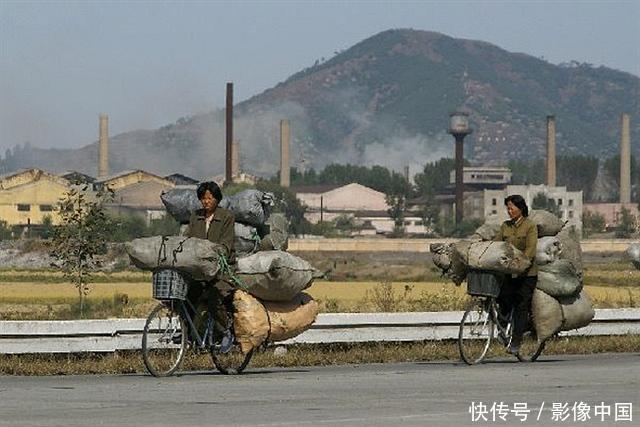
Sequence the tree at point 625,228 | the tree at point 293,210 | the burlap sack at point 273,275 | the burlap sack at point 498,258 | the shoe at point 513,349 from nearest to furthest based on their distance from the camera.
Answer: the burlap sack at point 273,275 < the burlap sack at point 498,258 < the shoe at point 513,349 < the tree at point 625,228 < the tree at point 293,210

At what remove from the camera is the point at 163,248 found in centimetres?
1570

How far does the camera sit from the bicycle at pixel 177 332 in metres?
15.5

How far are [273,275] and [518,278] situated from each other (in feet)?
10.0

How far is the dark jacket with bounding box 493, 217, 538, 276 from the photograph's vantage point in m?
18.1

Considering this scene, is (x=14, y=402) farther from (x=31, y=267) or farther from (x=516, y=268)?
(x=31, y=267)

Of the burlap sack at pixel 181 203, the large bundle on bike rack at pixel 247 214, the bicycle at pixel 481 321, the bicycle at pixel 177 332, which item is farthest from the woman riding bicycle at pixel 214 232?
the bicycle at pixel 481 321

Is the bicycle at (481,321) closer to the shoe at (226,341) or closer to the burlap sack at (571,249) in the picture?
the burlap sack at (571,249)

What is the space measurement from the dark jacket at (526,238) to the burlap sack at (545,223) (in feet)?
4.24

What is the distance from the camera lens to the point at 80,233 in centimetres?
3112

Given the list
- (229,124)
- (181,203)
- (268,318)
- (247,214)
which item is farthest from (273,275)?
(229,124)

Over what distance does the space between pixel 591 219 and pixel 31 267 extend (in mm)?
113332

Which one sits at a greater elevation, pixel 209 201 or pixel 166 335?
pixel 209 201

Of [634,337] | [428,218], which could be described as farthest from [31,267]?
[428,218]

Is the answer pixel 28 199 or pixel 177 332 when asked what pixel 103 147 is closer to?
pixel 28 199
